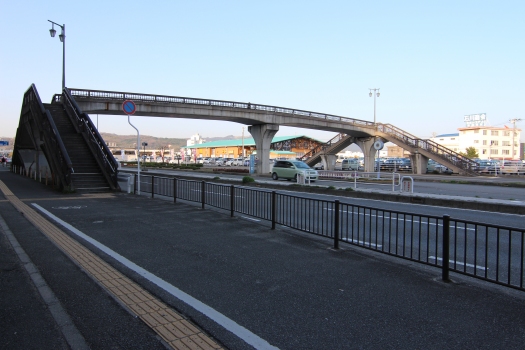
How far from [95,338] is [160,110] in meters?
33.2

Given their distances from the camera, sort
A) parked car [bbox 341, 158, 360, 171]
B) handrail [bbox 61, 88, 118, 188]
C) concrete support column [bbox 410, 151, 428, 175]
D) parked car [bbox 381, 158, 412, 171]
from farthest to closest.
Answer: parked car [bbox 341, 158, 360, 171] < parked car [bbox 381, 158, 412, 171] < concrete support column [bbox 410, 151, 428, 175] < handrail [bbox 61, 88, 118, 188]

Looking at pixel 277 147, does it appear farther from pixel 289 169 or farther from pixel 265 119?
pixel 289 169

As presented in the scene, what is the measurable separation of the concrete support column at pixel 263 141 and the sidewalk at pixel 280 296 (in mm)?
35666

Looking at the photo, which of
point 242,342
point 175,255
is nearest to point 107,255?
point 175,255

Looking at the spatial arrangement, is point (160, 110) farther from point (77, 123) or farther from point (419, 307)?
point (419, 307)

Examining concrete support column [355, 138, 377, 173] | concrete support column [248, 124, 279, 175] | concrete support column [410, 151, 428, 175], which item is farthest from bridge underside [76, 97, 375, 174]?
concrete support column [410, 151, 428, 175]

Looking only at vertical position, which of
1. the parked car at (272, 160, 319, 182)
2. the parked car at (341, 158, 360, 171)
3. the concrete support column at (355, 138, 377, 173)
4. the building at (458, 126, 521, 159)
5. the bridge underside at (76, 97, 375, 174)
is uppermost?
the building at (458, 126, 521, 159)

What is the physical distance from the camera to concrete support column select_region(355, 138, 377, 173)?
185 ft

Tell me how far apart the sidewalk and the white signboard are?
112m

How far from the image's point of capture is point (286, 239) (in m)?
8.31

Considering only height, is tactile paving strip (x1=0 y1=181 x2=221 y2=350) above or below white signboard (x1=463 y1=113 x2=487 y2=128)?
below

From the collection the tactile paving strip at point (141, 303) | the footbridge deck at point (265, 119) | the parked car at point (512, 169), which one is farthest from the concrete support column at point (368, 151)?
the tactile paving strip at point (141, 303)

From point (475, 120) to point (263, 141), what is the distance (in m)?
84.8

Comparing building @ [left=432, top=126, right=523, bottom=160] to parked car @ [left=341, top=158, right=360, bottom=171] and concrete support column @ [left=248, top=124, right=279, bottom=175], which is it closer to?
parked car @ [left=341, top=158, right=360, bottom=171]
